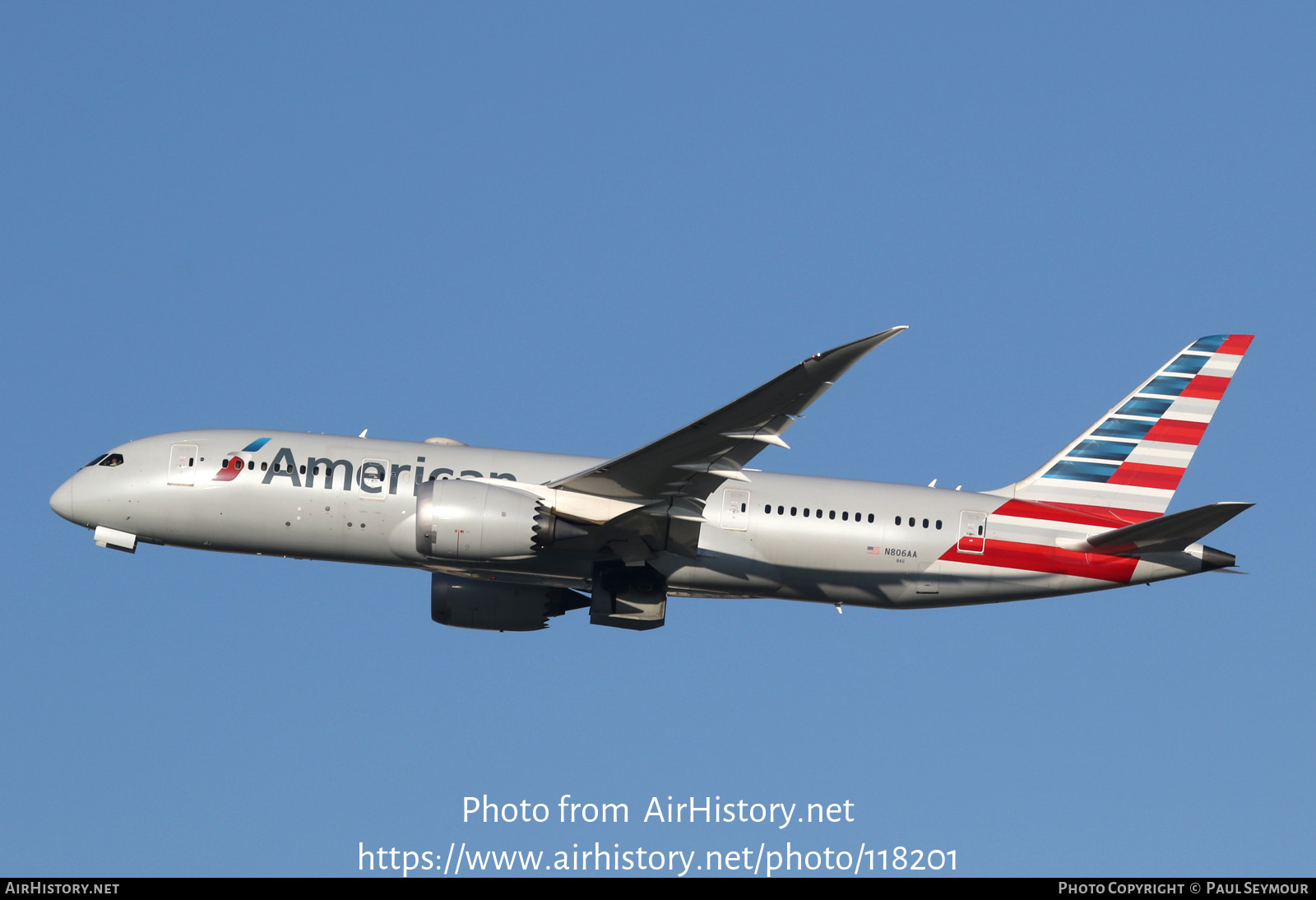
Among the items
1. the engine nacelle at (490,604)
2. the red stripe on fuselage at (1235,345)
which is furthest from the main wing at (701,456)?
the red stripe on fuselage at (1235,345)

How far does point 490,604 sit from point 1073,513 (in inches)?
561

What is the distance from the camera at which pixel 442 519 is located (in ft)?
102

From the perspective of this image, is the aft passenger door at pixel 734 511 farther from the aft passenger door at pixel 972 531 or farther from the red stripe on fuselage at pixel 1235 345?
the red stripe on fuselage at pixel 1235 345

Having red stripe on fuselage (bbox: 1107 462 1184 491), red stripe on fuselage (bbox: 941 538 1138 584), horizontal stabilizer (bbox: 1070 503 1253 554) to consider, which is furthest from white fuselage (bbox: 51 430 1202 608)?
red stripe on fuselage (bbox: 1107 462 1184 491)

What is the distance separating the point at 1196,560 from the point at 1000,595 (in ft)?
14.6

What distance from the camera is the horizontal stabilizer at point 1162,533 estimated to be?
100 ft

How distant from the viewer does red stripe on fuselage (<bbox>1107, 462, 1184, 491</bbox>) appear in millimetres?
35375

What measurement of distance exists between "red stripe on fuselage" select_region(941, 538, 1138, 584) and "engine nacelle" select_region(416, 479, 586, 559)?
9710mm

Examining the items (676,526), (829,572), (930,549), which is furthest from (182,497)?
(930,549)

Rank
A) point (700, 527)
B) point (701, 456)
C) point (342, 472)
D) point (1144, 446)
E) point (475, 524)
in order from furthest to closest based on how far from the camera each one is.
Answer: point (1144, 446) → point (342, 472) → point (700, 527) → point (475, 524) → point (701, 456)

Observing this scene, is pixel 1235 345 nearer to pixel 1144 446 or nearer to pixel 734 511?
pixel 1144 446

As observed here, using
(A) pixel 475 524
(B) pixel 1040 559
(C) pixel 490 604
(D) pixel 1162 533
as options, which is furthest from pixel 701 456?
(D) pixel 1162 533

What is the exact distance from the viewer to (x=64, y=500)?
3469 centimetres

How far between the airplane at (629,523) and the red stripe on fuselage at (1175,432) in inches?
75.3
